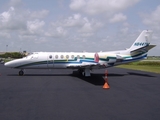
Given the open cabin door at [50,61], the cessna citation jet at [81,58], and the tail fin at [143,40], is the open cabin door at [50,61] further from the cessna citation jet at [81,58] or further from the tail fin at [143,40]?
the tail fin at [143,40]

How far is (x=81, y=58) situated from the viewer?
925 inches

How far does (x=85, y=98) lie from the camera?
421 inches

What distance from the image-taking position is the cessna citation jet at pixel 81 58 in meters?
22.6

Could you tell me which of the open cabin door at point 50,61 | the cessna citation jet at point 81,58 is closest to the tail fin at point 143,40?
the cessna citation jet at point 81,58

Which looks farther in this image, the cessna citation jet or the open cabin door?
the open cabin door

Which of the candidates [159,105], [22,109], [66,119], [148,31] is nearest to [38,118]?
[66,119]

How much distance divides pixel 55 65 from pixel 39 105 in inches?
551

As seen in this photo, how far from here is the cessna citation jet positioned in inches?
890

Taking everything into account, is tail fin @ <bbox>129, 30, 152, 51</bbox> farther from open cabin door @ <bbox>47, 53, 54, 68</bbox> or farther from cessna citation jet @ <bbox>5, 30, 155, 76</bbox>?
open cabin door @ <bbox>47, 53, 54, 68</bbox>

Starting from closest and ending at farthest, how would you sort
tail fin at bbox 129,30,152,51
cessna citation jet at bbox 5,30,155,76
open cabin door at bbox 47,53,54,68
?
cessna citation jet at bbox 5,30,155,76 → open cabin door at bbox 47,53,54,68 → tail fin at bbox 129,30,152,51

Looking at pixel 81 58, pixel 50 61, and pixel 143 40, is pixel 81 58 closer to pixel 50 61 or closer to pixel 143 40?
pixel 50 61

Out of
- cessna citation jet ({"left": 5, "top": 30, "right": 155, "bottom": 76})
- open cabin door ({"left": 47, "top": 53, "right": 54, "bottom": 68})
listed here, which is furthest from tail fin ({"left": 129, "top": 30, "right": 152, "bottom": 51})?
open cabin door ({"left": 47, "top": 53, "right": 54, "bottom": 68})

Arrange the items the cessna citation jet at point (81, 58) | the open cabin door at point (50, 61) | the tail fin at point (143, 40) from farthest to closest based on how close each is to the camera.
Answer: the tail fin at point (143, 40)
the open cabin door at point (50, 61)
the cessna citation jet at point (81, 58)

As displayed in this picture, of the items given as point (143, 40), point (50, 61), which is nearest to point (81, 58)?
point (50, 61)
